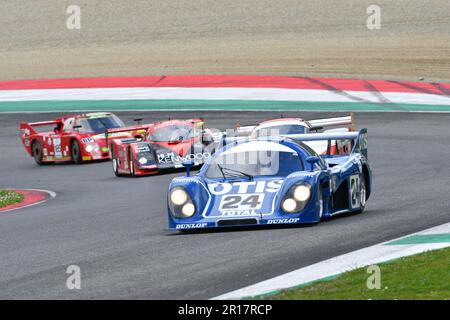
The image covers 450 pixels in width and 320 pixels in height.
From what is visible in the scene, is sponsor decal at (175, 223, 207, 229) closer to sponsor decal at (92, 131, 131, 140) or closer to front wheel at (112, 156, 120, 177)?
front wheel at (112, 156, 120, 177)

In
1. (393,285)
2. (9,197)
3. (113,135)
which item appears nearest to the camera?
(393,285)

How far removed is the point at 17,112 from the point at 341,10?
2187 centimetres

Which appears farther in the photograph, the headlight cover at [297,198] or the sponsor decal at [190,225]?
the sponsor decal at [190,225]

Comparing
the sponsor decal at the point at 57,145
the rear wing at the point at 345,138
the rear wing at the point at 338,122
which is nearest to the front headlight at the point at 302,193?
the rear wing at the point at 345,138

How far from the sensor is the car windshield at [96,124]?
29078mm

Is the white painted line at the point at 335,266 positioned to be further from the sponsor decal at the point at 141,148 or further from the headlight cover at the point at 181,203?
the sponsor decal at the point at 141,148

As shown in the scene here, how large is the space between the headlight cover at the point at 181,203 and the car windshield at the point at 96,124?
15.2 meters

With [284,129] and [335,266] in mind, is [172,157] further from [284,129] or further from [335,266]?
[335,266]

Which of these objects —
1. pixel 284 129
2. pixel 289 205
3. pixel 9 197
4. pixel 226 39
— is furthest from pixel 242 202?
pixel 226 39

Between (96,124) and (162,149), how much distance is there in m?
4.97

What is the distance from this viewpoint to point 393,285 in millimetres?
9750
